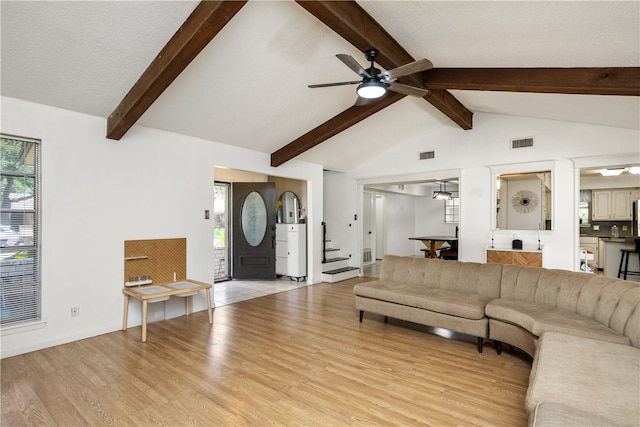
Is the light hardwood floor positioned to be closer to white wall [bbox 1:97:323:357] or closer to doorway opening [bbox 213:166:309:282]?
white wall [bbox 1:97:323:357]

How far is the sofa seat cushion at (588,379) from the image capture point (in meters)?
1.62

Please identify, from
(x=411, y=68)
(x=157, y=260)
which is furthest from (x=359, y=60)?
(x=157, y=260)

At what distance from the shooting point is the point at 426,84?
428 centimetres

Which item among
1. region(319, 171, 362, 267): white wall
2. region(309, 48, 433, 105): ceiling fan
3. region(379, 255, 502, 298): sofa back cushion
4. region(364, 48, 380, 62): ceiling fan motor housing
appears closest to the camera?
region(309, 48, 433, 105): ceiling fan

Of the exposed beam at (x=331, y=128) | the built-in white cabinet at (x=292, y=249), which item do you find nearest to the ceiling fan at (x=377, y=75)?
the exposed beam at (x=331, y=128)

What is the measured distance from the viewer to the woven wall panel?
4.18 meters

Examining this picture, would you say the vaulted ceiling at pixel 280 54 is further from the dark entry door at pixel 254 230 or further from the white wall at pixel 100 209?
the dark entry door at pixel 254 230

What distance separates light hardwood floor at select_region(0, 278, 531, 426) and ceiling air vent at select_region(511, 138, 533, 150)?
12.3ft

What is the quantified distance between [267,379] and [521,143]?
18.2 ft

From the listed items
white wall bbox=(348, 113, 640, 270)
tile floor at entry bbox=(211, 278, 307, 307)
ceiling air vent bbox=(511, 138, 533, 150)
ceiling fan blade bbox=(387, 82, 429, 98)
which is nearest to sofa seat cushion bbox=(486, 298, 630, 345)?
ceiling fan blade bbox=(387, 82, 429, 98)

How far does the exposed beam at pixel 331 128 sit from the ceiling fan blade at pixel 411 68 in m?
1.76

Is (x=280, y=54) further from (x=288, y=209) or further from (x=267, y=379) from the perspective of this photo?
→ (x=288, y=209)

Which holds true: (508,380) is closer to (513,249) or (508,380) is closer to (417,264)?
(417,264)

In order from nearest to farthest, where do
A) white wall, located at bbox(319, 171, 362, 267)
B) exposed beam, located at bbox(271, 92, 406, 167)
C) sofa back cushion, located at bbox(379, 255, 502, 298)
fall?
sofa back cushion, located at bbox(379, 255, 502, 298) < exposed beam, located at bbox(271, 92, 406, 167) < white wall, located at bbox(319, 171, 362, 267)
